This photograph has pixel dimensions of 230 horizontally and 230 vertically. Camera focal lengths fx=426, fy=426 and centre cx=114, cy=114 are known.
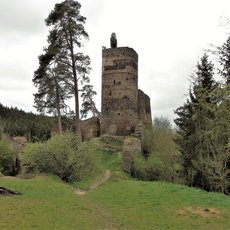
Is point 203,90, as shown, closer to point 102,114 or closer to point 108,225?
point 108,225

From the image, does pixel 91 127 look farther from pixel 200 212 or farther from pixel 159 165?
pixel 200 212

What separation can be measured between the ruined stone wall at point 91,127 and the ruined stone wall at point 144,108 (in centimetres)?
498

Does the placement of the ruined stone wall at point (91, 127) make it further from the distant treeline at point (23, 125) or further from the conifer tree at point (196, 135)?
the conifer tree at point (196, 135)

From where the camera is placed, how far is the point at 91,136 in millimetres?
48312

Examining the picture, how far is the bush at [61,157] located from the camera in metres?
29.9

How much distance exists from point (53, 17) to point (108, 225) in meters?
27.4

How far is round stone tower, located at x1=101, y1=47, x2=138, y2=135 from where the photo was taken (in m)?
46.3

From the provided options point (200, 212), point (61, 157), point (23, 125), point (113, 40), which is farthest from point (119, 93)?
point (23, 125)

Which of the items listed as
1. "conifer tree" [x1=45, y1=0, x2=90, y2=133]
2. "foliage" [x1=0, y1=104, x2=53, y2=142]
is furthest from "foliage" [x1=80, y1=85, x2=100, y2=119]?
"foliage" [x1=0, y1=104, x2=53, y2=142]

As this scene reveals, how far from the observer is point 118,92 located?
A: 46.4 meters

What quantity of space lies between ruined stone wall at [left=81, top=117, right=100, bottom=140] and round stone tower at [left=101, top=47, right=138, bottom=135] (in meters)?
1.90

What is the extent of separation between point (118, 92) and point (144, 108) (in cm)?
602

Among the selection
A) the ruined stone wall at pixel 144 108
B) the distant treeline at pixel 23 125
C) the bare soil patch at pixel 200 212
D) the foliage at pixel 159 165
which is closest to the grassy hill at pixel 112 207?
the bare soil patch at pixel 200 212

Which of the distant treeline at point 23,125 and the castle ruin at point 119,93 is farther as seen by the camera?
the distant treeline at point 23,125
